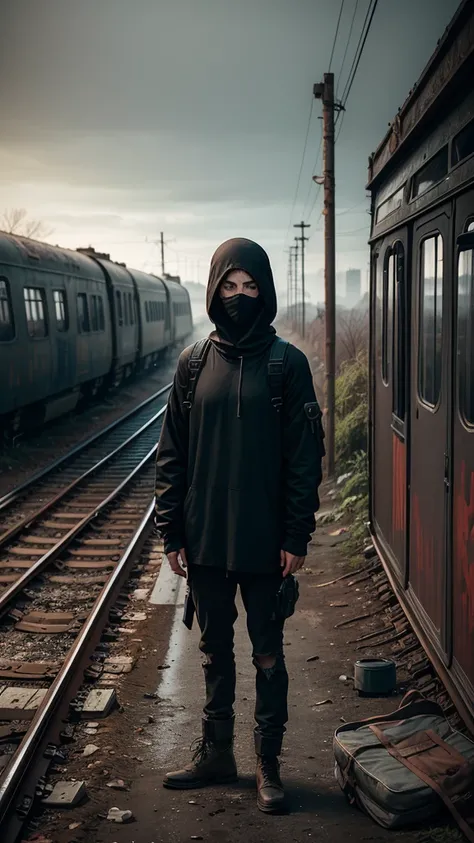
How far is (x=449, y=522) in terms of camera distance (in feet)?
16.0

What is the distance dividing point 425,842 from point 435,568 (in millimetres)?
1788

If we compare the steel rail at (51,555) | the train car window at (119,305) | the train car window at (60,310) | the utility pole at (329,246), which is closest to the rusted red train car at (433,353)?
the steel rail at (51,555)

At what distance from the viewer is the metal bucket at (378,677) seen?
5742 mm

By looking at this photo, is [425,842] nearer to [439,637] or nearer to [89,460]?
[439,637]

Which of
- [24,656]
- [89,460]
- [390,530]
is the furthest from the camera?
[89,460]

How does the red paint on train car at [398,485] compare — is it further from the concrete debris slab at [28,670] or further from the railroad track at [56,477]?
the railroad track at [56,477]

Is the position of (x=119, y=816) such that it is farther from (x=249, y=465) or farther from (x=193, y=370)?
(x=193, y=370)

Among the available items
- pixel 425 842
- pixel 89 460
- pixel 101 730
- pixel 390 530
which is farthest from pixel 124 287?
pixel 425 842

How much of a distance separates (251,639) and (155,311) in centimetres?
3313

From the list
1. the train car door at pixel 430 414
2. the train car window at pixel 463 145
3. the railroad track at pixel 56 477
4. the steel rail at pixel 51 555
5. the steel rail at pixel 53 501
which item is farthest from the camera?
the railroad track at pixel 56 477

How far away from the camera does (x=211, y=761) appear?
4484 mm

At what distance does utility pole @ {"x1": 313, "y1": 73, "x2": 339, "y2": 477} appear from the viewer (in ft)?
48.3

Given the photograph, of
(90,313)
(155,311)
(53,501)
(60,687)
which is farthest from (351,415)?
(155,311)

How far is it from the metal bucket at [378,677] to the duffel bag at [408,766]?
104 centimetres
